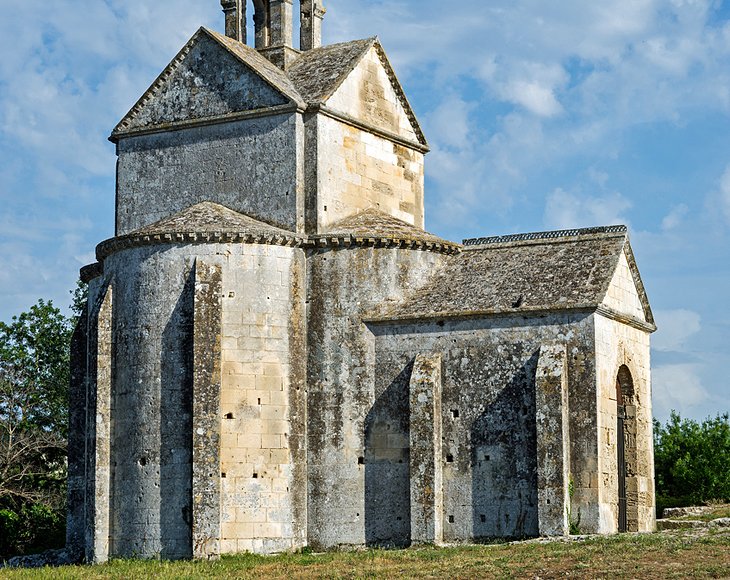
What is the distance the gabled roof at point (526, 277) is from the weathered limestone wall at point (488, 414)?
0.41m

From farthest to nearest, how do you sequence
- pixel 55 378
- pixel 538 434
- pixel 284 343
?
1. pixel 55 378
2. pixel 284 343
3. pixel 538 434

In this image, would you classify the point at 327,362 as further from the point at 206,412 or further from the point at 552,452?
the point at 552,452

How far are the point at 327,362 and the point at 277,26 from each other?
11.1m

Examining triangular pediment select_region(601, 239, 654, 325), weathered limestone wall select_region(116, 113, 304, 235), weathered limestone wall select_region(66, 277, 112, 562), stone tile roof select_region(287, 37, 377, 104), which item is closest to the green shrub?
weathered limestone wall select_region(66, 277, 112, 562)

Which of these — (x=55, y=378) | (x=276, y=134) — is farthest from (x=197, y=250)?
(x=55, y=378)

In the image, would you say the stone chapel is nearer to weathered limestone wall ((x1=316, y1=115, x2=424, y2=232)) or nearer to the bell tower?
weathered limestone wall ((x1=316, y1=115, x2=424, y2=232))

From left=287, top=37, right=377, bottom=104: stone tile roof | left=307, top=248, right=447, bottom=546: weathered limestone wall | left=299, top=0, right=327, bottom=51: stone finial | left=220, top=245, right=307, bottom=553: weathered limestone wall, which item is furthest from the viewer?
left=299, top=0, right=327, bottom=51: stone finial

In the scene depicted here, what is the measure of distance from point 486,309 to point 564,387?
300 cm

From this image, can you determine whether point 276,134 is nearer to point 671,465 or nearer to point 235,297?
point 235,297

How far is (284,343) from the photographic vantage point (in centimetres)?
3559

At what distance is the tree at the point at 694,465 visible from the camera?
47.3 metres

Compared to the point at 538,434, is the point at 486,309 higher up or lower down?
higher up

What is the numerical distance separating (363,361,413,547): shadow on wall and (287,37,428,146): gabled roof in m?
8.32

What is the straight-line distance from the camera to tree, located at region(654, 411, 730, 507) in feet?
155
